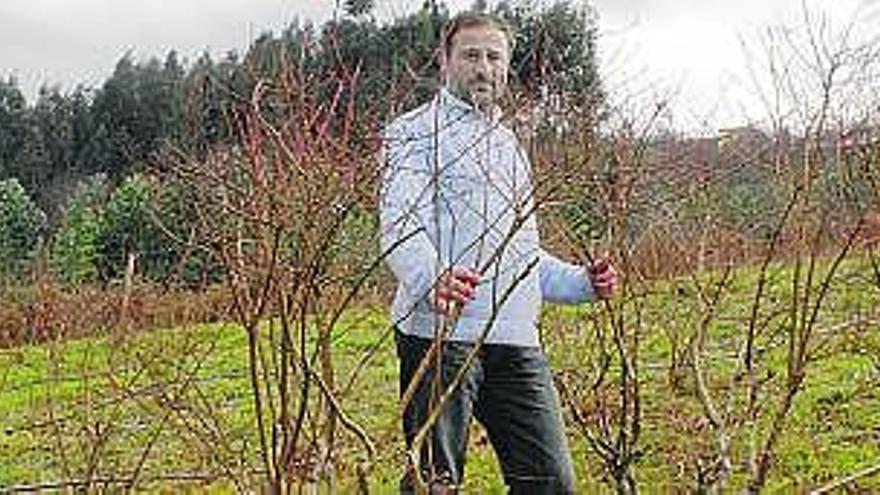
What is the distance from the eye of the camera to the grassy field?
418cm

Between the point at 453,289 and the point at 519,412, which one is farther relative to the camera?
the point at 519,412

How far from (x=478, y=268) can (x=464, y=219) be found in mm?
344

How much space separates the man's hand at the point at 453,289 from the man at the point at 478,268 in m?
0.24

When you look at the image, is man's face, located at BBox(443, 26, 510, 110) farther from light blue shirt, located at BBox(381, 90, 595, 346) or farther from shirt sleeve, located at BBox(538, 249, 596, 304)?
shirt sleeve, located at BBox(538, 249, 596, 304)

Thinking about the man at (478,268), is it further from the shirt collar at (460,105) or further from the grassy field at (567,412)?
the grassy field at (567,412)

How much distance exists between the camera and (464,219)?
3266mm

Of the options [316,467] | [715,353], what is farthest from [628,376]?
[715,353]

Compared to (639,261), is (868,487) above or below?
below

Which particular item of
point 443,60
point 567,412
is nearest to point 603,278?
point 443,60

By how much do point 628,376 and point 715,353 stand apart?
4.22 metres

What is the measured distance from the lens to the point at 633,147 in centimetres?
432

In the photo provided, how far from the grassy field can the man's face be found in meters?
0.68

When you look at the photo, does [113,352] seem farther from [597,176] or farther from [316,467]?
[597,176]

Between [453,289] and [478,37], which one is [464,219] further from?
[453,289]
